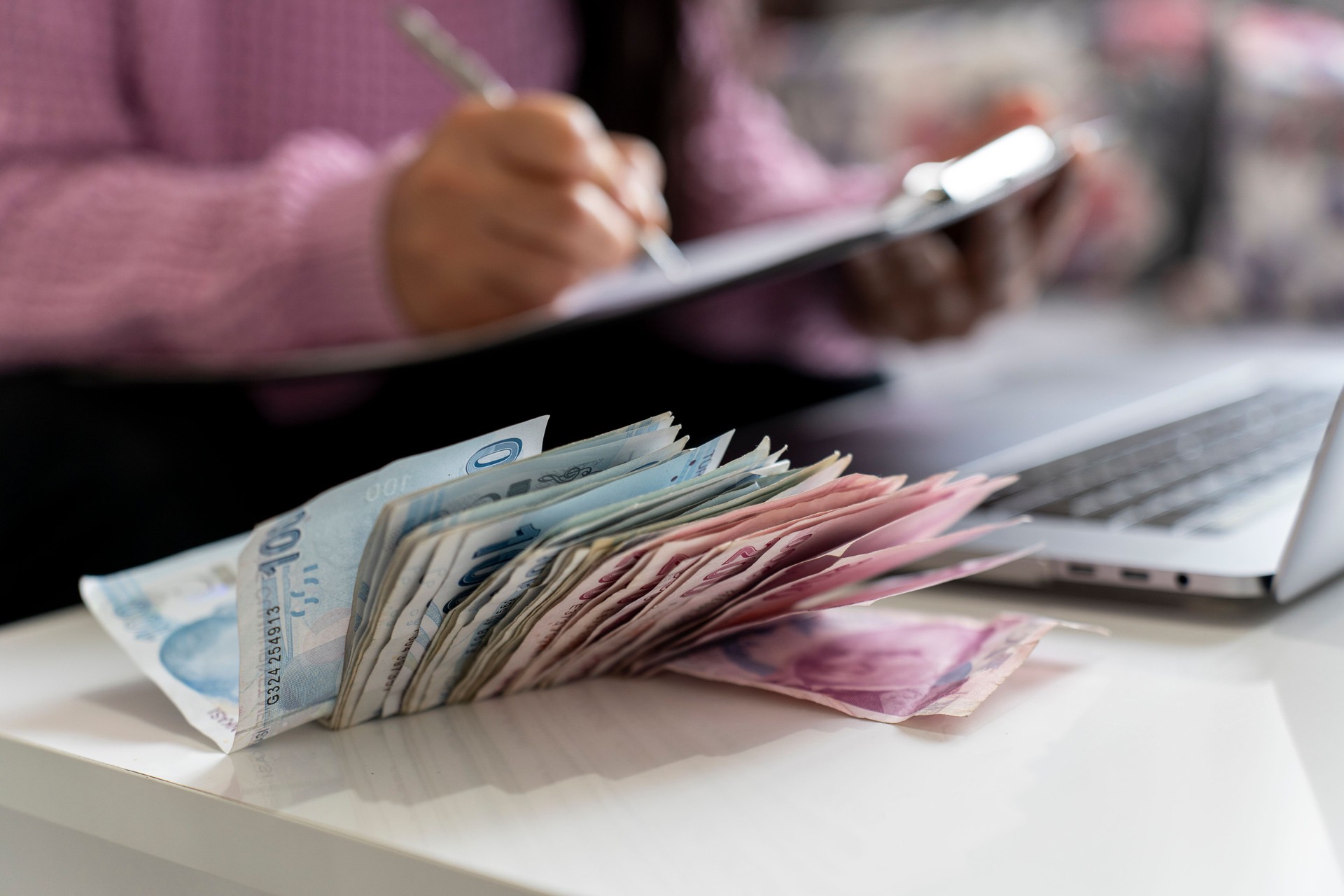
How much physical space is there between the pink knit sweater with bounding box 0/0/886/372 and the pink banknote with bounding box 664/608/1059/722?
1.18ft

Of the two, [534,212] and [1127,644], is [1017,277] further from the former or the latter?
[1127,644]

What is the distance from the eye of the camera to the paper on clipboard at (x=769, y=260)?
39 centimetres

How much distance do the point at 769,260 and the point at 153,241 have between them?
39cm

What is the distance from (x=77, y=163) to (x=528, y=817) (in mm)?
620

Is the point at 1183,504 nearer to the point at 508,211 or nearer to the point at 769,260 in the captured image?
the point at 769,260

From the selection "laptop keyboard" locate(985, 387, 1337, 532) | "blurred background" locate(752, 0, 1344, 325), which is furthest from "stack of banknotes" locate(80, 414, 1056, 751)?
"blurred background" locate(752, 0, 1344, 325)

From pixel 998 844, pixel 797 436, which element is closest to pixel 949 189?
pixel 797 436

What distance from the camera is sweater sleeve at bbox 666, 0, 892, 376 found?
0.86 meters

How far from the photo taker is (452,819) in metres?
0.20

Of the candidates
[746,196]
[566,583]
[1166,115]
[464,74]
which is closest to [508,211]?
[464,74]

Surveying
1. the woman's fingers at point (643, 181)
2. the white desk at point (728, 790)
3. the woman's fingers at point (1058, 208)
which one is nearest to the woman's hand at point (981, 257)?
Answer: the woman's fingers at point (1058, 208)

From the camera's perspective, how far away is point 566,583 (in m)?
0.22

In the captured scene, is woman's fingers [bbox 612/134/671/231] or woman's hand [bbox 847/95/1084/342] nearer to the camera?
woman's fingers [bbox 612/134/671/231]

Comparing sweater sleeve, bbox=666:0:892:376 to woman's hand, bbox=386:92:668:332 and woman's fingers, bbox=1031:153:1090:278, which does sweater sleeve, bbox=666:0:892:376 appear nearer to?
woman's fingers, bbox=1031:153:1090:278
